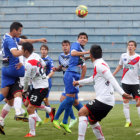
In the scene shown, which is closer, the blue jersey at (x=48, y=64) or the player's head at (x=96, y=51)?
the player's head at (x=96, y=51)

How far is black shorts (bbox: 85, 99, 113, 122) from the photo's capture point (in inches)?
219

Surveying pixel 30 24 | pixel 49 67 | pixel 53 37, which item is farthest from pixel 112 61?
pixel 49 67

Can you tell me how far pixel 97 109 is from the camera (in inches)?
219

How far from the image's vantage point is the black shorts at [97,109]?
18.2 feet

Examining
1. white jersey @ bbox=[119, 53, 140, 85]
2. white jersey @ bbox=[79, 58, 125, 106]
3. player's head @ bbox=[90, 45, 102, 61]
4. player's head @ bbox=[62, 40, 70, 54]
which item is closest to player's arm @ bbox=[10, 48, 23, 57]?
player's head @ bbox=[90, 45, 102, 61]

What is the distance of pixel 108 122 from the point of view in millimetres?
8836

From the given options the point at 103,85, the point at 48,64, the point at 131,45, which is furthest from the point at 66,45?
the point at 103,85

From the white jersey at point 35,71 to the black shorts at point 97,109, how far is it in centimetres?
164

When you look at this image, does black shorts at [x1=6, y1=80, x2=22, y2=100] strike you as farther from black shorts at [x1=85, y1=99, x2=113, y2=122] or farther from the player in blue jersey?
black shorts at [x1=85, y1=99, x2=113, y2=122]

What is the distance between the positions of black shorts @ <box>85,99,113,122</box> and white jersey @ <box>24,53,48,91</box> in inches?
64.5

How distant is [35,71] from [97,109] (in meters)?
1.81

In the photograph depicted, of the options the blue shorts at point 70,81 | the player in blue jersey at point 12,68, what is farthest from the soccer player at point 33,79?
the blue shorts at point 70,81

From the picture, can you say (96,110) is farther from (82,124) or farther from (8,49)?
(8,49)

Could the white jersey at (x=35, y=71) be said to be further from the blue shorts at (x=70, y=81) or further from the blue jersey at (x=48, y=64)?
the blue jersey at (x=48, y=64)
